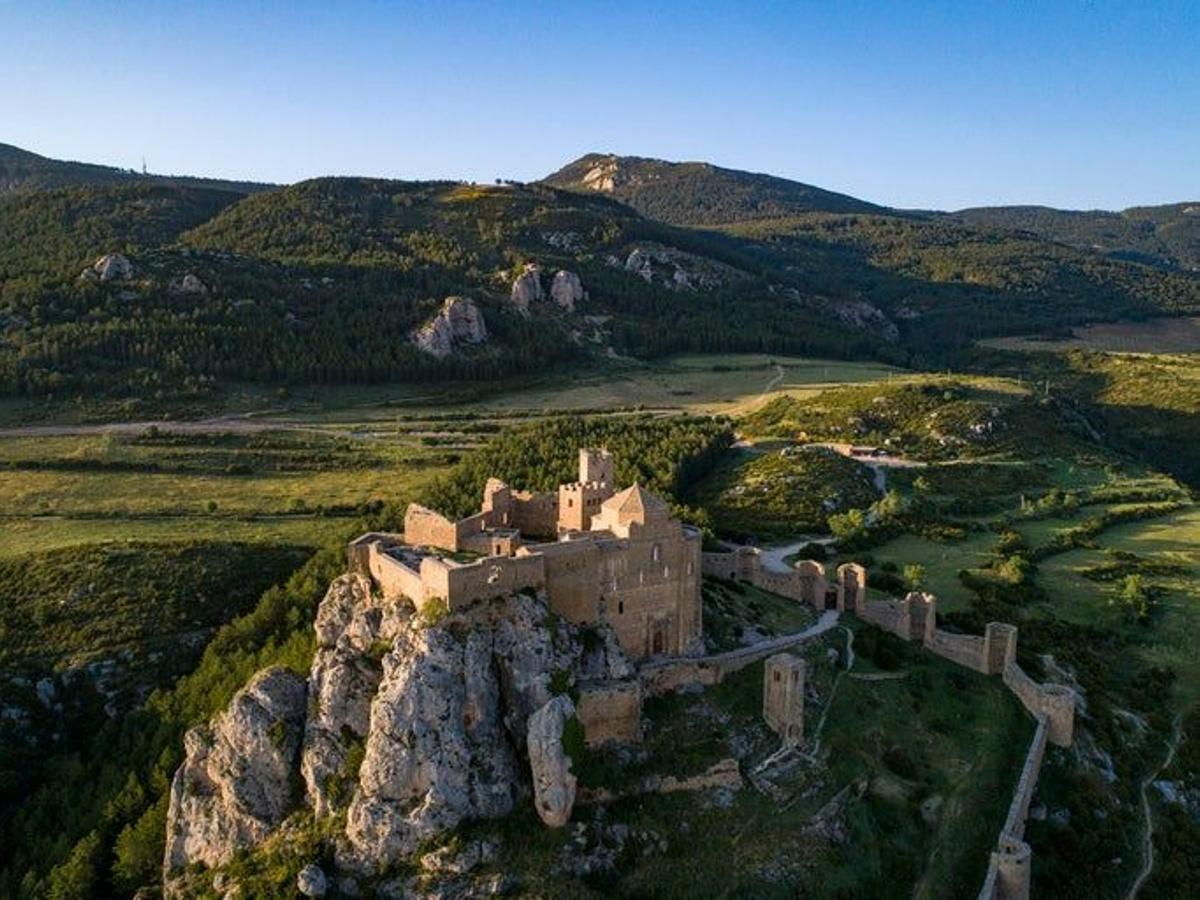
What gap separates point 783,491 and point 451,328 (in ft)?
285

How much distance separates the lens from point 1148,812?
60531 millimetres

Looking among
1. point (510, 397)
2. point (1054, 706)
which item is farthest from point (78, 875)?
point (510, 397)

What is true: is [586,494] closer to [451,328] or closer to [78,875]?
[78,875]

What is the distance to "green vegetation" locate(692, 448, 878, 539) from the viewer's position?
10150 cm

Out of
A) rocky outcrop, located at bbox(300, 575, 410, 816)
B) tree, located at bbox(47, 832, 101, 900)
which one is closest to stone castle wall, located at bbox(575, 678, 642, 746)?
rocky outcrop, located at bbox(300, 575, 410, 816)

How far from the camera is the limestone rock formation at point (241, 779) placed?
50.2m

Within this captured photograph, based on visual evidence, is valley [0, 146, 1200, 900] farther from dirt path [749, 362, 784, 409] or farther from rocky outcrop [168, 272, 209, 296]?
rocky outcrop [168, 272, 209, 296]

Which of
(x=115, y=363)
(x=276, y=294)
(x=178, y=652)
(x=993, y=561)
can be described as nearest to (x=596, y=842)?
(x=178, y=652)

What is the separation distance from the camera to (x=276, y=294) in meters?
180

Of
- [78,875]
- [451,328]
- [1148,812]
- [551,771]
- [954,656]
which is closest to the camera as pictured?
[551,771]

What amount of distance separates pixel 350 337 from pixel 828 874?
138 metres

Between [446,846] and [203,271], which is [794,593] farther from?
[203,271]

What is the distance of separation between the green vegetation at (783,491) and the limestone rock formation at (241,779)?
50593mm

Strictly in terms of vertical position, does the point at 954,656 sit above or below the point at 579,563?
below
